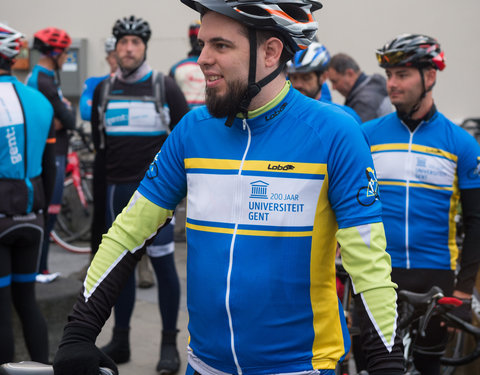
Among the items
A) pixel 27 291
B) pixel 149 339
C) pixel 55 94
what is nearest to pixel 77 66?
pixel 55 94

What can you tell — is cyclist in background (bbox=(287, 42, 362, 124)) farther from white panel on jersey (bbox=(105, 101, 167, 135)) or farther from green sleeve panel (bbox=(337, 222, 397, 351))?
green sleeve panel (bbox=(337, 222, 397, 351))

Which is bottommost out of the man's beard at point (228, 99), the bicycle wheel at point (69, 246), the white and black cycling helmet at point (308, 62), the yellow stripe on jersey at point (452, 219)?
the bicycle wheel at point (69, 246)

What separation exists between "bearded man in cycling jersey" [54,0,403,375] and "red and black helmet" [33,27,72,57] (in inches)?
195

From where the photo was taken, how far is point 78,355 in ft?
6.86

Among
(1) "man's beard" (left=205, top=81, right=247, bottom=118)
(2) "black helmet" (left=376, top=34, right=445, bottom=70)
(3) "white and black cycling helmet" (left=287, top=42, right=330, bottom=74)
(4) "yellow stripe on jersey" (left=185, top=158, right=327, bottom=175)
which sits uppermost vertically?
(2) "black helmet" (left=376, top=34, right=445, bottom=70)

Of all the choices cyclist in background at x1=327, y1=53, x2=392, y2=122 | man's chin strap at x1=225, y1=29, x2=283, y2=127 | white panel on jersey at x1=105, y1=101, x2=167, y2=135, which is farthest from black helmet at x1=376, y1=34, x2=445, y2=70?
cyclist in background at x1=327, y1=53, x2=392, y2=122

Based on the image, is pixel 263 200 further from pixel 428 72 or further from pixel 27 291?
pixel 27 291

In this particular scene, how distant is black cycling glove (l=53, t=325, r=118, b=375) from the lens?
2061 mm

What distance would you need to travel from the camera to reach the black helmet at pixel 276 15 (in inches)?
88.4

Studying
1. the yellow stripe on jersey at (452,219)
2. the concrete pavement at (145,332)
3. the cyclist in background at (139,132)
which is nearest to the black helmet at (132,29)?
the cyclist in background at (139,132)

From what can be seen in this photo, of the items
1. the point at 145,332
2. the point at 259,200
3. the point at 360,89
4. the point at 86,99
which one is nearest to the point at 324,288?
the point at 259,200

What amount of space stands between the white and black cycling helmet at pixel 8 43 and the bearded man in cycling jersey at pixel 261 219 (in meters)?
2.34

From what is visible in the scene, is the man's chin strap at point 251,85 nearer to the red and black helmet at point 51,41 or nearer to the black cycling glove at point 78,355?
the black cycling glove at point 78,355

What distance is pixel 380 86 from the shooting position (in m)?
7.43
